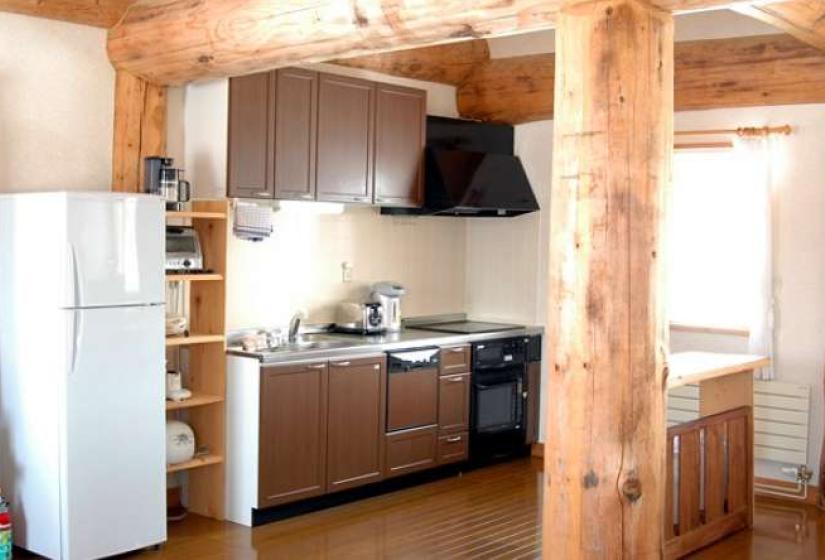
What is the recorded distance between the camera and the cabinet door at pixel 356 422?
566 cm

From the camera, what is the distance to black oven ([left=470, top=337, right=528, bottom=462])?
6672 millimetres

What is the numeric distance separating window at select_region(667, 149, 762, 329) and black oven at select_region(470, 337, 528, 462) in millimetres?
1104

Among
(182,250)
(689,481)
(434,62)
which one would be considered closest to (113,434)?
(182,250)

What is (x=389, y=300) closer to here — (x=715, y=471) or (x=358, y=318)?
(x=358, y=318)

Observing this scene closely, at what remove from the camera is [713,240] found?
6488 millimetres

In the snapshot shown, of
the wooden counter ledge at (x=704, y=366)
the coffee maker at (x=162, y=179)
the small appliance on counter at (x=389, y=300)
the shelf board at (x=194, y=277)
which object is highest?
the coffee maker at (x=162, y=179)

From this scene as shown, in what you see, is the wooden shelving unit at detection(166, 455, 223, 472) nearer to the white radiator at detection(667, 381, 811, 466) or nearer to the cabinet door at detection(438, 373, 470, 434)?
the cabinet door at detection(438, 373, 470, 434)

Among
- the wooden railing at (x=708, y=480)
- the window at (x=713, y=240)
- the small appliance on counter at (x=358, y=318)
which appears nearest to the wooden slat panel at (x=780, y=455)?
the wooden railing at (x=708, y=480)

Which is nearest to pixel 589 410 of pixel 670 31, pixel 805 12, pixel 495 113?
pixel 670 31

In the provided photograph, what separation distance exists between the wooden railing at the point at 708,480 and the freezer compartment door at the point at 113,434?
247 centimetres

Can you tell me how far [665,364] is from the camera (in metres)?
3.39

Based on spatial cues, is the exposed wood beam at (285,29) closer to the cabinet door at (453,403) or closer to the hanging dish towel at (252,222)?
the hanging dish towel at (252,222)

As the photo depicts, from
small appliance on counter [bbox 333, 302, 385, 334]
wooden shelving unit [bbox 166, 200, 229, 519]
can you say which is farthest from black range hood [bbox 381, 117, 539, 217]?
wooden shelving unit [bbox 166, 200, 229, 519]

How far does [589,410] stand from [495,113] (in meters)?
4.15
